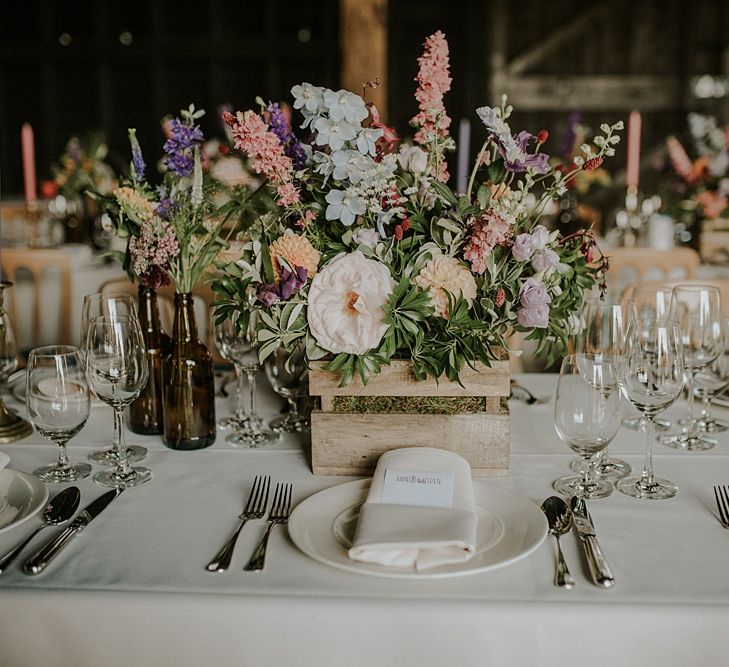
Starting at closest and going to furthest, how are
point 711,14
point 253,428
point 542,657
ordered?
1. point 542,657
2. point 253,428
3. point 711,14

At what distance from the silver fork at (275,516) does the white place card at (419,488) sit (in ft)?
0.48

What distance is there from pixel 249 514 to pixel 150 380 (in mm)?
453

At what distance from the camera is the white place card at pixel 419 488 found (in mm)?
1068

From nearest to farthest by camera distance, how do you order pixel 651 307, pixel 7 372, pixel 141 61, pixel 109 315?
pixel 109 315, pixel 7 372, pixel 651 307, pixel 141 61

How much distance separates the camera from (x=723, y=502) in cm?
118

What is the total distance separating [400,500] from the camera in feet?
3.52

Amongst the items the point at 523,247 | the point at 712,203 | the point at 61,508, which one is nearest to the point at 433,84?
the point at 523,247

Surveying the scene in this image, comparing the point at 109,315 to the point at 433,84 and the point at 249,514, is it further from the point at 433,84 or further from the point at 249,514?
the point at 433,84

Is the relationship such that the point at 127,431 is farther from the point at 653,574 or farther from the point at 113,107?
the point at 113,107

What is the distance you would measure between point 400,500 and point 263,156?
506 millimetres

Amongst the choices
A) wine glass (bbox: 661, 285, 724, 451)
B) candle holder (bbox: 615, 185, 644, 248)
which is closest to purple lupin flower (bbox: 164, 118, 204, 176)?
wine glass (bbox: 661, 285, 724, 451)

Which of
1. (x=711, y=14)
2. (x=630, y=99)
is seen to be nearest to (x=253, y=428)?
(x=630, y=99)

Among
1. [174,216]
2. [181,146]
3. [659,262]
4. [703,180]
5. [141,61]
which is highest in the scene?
[141,61]

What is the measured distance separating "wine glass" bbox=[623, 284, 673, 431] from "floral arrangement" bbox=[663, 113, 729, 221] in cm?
159
